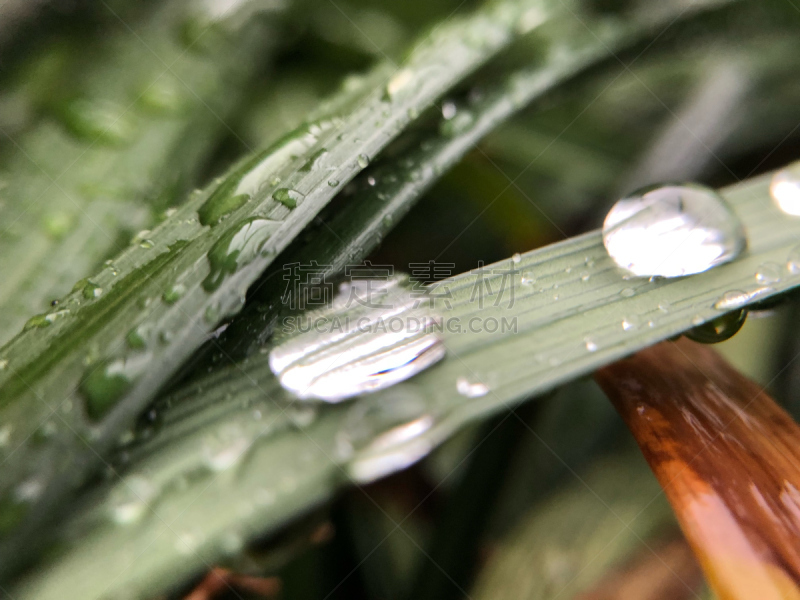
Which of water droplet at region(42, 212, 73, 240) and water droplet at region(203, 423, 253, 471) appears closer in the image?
water droplet at region(203, 423, 253, 471)

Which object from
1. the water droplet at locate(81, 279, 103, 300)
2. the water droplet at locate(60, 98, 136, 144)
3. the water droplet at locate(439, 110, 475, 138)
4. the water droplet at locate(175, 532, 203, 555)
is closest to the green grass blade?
the water droplet at locate(175, 532, 203, 555)

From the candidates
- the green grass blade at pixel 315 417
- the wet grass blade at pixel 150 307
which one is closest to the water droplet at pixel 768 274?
the green grass blade at pixel 315 417

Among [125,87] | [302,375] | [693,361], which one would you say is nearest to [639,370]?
[693,361]

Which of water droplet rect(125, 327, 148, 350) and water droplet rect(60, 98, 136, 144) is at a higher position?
water droplet rect(60, 98, 136, 144)

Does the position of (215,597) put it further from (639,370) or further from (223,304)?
(639,370)

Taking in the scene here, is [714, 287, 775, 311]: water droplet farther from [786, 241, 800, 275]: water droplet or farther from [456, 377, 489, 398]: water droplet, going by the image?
[456, 377, 489, 398]: water droplet

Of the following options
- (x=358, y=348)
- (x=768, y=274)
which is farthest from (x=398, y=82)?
(x=768, y=274)
